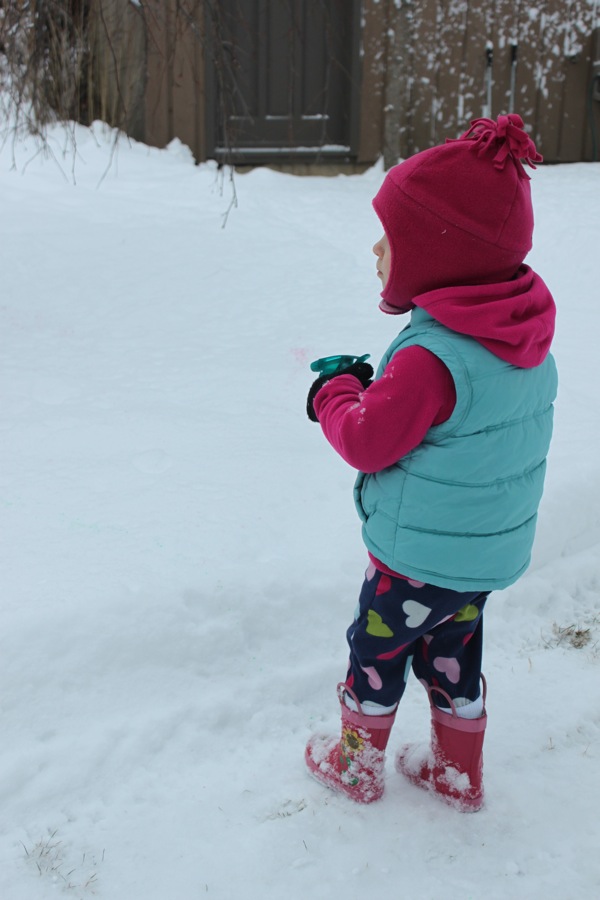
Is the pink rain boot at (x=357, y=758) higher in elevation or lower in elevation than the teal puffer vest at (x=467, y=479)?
lower

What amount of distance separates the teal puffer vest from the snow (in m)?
0.65

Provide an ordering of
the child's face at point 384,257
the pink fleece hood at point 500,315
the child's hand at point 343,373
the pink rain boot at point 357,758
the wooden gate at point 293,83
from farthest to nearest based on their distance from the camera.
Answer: the wooden gate at point 293,83 < the pink rain boot at point 357,758 < the child's hand at point 343,373 < the child's face at point 384,257 < the pink fleece hood at point 500,315

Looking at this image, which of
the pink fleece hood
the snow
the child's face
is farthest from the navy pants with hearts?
the child's face

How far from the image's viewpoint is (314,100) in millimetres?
7551

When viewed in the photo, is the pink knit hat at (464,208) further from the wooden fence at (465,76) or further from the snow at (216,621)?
the wooden fence at (465,76)

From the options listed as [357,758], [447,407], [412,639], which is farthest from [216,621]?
[447,407]

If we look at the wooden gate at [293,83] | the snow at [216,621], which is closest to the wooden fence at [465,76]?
the wooden gate at [293,83]

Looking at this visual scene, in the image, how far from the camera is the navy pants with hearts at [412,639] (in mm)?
1865

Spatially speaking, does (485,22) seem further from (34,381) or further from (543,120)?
(34,381)

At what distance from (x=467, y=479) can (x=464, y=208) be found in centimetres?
51

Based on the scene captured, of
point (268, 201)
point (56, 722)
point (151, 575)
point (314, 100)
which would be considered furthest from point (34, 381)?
point (314, 100)

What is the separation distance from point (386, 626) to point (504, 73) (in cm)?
697

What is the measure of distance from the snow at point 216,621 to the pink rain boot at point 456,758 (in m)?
0.04

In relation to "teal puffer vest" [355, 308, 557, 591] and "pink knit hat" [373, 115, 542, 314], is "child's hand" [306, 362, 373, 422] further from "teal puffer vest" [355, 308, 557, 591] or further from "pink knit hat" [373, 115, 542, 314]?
"pink knit hat" [373, 115, 542, 314]
